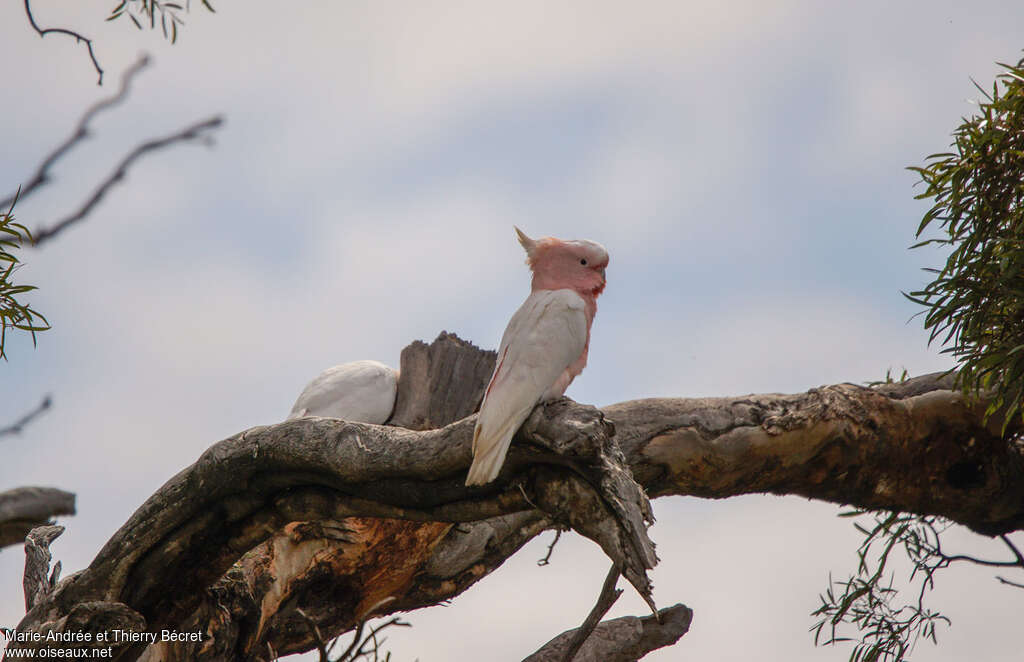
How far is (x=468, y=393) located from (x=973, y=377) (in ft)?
6.62

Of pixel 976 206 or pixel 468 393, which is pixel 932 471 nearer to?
pixel 976 206

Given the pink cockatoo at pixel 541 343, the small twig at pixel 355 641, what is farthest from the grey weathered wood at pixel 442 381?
the small twig at pixel 355 641

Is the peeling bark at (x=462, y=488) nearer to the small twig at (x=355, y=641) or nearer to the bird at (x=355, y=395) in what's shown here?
the small twig at (x=355, y=641)

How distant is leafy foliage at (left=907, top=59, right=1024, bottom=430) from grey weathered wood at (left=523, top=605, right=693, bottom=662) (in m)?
1.33

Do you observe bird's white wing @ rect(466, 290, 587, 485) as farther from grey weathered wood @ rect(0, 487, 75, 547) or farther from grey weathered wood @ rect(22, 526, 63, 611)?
grey weathered wood @ rect(0, 487, 75, 547)

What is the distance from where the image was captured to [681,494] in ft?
11.2

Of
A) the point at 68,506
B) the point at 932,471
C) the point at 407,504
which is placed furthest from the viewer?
the point at 68,506

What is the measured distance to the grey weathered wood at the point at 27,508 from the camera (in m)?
4.17

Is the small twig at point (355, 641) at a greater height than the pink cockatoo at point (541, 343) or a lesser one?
lesser

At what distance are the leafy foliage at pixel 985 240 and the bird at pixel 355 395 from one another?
7.65 ft

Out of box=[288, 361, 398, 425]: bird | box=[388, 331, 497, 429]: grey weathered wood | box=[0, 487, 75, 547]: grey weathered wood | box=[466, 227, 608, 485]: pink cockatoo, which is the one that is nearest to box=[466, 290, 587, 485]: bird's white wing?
box=[466, 227, 608, 485]: pink cockatoo

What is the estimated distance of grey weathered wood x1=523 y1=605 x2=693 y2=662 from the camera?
345cm

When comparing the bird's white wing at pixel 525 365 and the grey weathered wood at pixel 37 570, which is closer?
the bird's white wing at pixel 525 365

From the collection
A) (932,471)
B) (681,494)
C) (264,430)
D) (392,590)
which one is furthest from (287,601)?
(932,471)
